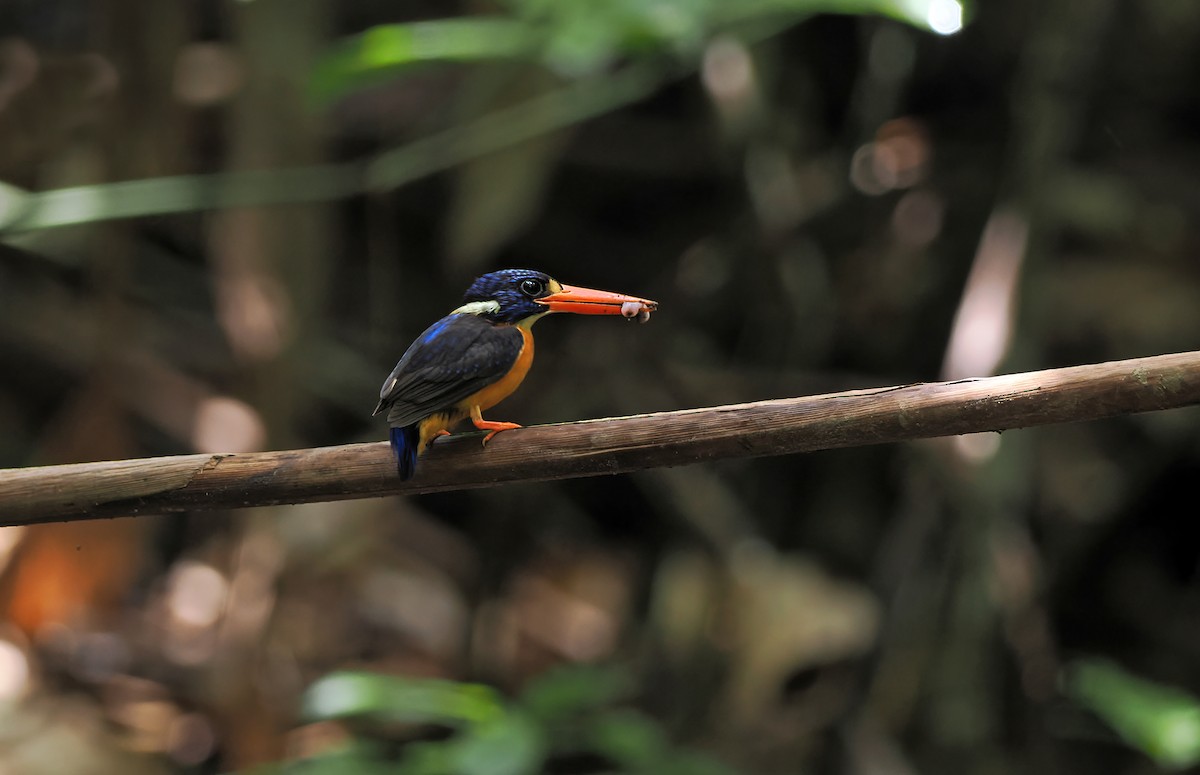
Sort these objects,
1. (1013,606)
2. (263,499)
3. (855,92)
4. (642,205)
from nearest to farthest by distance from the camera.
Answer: (263,499), (1013,606), (855,92), (642,205)

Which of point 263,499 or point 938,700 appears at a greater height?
point 938,700

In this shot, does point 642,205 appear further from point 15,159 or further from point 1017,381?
point 1017,381

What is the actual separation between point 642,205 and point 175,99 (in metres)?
1.87

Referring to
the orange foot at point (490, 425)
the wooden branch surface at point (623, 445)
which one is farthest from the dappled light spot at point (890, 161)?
the wooden branch surface at point (623, 445)

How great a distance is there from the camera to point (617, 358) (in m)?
4.07

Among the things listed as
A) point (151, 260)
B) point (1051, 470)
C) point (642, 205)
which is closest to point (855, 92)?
point (642, 205)

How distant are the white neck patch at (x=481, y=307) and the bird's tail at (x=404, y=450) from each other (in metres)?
0.32

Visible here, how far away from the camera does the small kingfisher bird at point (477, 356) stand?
1.61 m

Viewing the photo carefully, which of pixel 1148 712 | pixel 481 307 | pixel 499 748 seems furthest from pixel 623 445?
pixel 1148 712

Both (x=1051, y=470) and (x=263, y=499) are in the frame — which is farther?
(x=1051, y=470)

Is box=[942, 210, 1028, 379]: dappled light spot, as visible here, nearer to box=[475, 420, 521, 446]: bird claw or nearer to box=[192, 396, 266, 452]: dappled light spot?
box=[475, 420, 521, 446]: bird claw

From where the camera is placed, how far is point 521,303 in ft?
Answer: 5.88

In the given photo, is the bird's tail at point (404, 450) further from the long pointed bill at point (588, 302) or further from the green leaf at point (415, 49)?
the green leaf at point (415, 49)

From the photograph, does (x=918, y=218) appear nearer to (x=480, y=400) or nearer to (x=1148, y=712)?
(x=1148, y=712)
